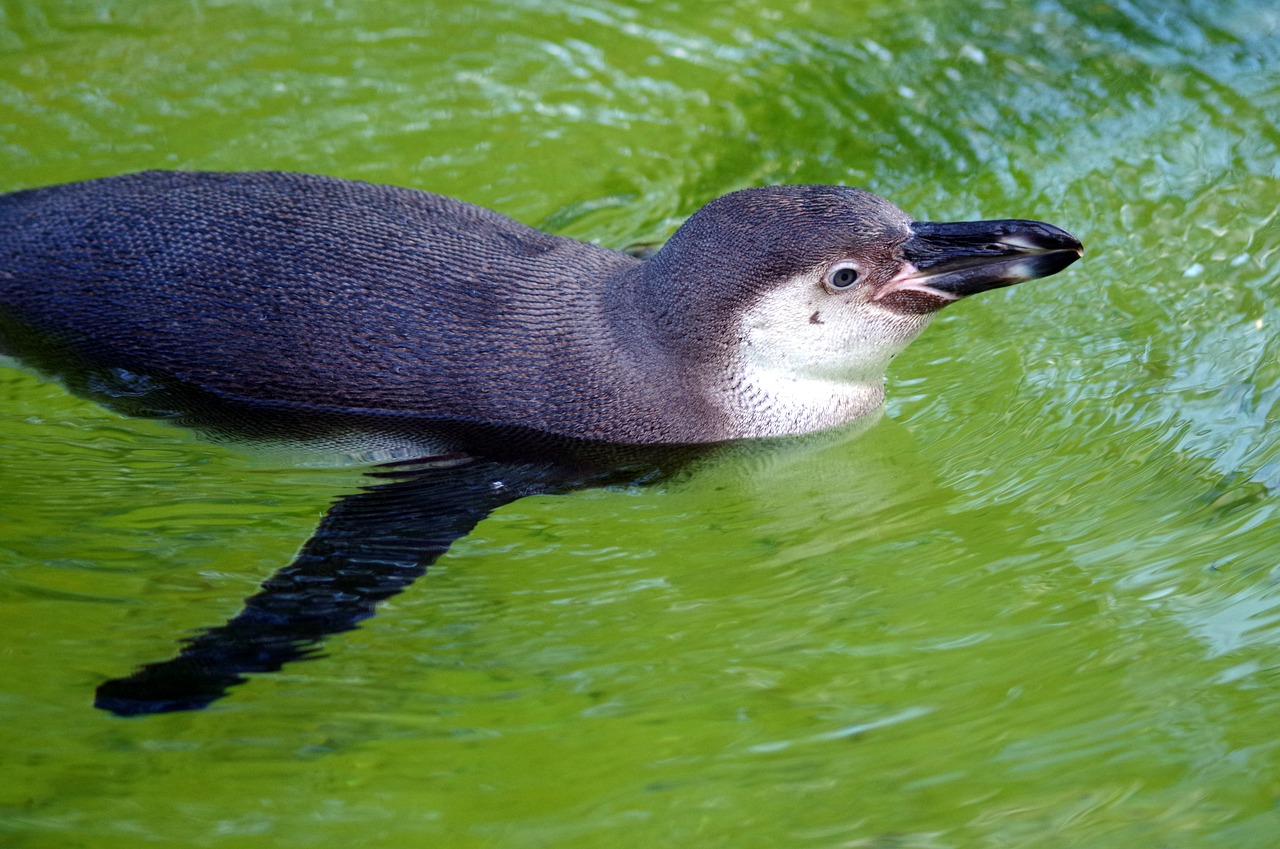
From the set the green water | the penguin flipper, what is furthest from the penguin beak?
the penguin flipper

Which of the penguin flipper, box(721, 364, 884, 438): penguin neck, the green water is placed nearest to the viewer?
the green water

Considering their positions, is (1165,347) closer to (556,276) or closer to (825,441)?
(825,441)

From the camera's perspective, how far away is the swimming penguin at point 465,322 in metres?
3.94

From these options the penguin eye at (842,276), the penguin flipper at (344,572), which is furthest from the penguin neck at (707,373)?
the penguin flipper at (344,572)

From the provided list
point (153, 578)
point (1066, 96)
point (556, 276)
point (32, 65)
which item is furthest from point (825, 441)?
point (32, 65)

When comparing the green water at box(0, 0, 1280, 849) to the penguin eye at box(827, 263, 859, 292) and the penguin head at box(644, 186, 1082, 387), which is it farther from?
the penguin eye at box(827, 263, 859, 292)

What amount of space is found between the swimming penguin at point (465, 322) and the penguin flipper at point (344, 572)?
0.04 feet

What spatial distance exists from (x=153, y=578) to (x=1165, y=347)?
10.5 feet

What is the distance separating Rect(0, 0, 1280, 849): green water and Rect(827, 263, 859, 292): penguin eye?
59 cm

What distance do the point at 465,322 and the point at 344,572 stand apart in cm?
83

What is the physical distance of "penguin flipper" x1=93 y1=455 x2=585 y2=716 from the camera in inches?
124

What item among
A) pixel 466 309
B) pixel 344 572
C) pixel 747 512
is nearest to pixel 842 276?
pixel 747 512

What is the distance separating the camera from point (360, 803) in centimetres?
285

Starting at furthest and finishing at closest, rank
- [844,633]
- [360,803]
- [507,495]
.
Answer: [507,495], [844,633], [360,803]
